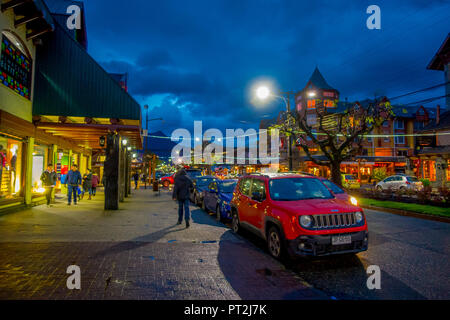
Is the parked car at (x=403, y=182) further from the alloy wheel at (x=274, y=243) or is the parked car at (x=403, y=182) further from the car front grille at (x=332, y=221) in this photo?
the alloy wheel at (x=274, y=243)

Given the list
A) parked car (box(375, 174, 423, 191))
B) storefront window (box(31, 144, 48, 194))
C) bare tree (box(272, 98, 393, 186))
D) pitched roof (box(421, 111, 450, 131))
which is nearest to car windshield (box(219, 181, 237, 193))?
bare tree (box(272, 98, 393, 186))

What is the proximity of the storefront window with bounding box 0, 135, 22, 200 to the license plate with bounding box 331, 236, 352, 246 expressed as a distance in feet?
35.5

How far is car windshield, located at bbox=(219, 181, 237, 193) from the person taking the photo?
10.7m

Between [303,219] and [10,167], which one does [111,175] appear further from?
[303,219]

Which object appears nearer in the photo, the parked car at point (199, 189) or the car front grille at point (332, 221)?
the car front grille at point (332, 221)

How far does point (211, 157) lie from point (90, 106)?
57382 mm

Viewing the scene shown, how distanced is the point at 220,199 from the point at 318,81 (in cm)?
5451

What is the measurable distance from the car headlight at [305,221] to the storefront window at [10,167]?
33.6 ft

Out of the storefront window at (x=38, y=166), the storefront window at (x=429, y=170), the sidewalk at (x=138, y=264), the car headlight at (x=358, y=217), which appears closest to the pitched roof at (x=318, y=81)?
the storefront window at (x=429, y=170)

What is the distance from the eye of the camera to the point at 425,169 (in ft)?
95.3

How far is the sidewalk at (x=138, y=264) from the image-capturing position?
3861mm

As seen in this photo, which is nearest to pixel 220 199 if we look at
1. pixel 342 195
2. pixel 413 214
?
pixel 342 195
